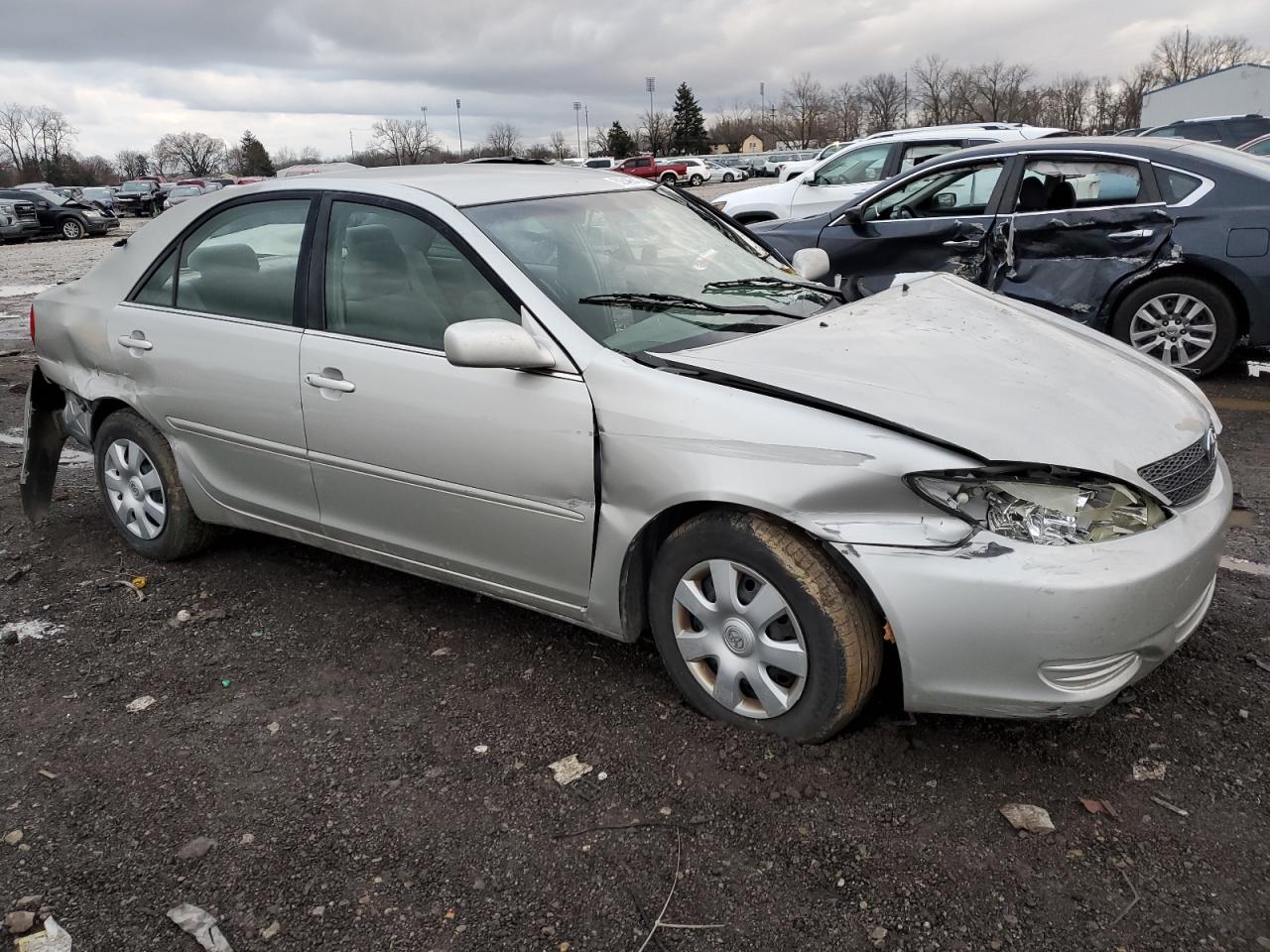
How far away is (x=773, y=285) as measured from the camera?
12.3ft

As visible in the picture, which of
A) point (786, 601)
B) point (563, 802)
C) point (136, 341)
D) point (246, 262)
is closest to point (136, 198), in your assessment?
point (136, 341)

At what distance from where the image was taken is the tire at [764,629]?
8.61 feet

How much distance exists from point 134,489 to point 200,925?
2.53 m

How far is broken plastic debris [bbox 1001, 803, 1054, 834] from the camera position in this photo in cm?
254

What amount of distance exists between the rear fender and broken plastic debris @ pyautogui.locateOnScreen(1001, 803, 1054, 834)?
430 cm

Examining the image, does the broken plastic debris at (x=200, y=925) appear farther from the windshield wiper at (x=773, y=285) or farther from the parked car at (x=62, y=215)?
the parked car at (x=62, y=215)

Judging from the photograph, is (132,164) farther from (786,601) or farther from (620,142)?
(786,601)

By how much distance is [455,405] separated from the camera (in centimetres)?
315

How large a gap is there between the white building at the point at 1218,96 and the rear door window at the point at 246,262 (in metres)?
48.3

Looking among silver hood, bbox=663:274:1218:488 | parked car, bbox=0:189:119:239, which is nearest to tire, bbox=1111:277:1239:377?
silver hood, bbox=663:274:1218:488

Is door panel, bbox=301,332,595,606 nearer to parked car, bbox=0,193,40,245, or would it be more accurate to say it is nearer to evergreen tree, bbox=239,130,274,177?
parked car, bbox=0,193,40,245

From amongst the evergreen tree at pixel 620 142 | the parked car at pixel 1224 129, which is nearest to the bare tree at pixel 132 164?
the evergreen tree at pixel 620 142

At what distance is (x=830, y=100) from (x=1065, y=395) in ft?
351

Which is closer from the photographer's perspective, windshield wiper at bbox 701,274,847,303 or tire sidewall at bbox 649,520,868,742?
tire sidewall at bbox 649,520,868,742
